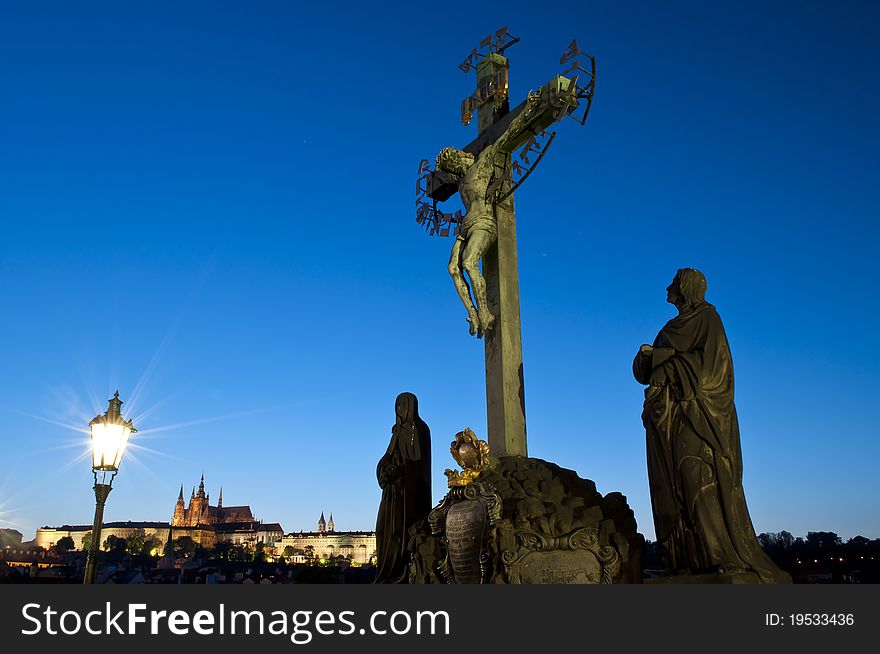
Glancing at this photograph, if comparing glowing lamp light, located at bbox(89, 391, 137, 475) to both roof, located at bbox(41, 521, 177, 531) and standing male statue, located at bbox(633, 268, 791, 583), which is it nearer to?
standing male statue, located at bbox(633, 268, 791, 583)

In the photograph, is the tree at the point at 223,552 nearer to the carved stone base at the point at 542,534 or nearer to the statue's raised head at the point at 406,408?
the statue's raised head at the point at 406,408

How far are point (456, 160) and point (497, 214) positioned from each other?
1086 millimetres

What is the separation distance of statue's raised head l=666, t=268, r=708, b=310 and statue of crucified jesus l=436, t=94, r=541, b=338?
8.89 feet

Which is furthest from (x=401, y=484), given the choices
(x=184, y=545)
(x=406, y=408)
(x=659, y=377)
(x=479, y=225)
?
(x=184, y=545)

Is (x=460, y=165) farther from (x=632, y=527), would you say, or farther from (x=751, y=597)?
(x=751, y=597)

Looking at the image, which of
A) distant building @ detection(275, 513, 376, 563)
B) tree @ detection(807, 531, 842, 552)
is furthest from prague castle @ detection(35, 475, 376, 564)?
tree @ detection(807, 531, 842, 552)

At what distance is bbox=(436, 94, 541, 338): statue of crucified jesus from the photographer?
1049cm

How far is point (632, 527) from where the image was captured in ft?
28.9

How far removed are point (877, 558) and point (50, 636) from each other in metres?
16.8

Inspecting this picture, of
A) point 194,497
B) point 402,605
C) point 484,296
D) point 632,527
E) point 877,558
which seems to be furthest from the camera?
point 194,497

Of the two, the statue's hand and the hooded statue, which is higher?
the statue's hand

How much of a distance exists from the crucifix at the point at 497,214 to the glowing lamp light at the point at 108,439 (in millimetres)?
4390

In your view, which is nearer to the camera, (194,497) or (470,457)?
(470,457)

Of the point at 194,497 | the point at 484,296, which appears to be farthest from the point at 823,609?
the point at 194,497
